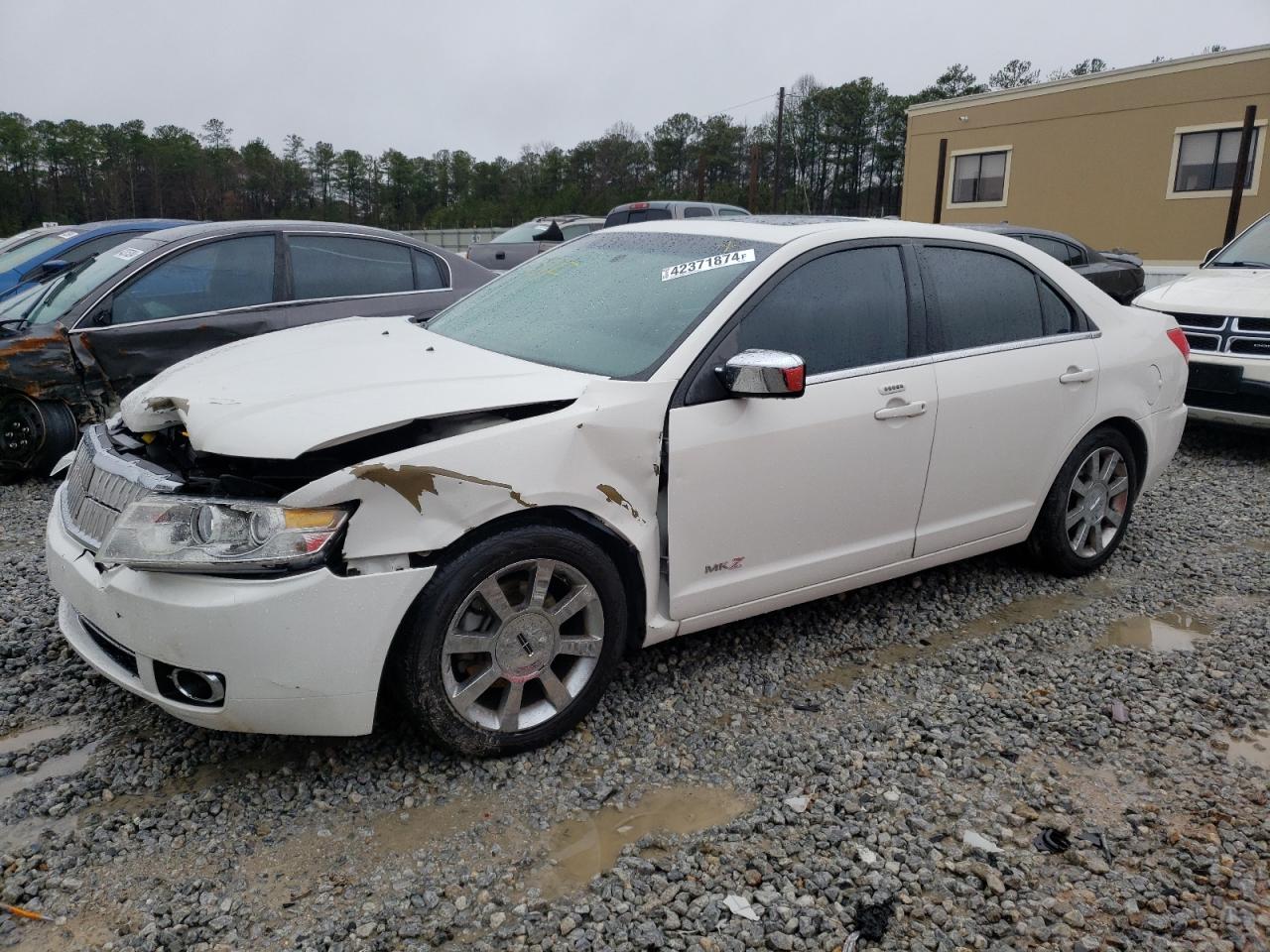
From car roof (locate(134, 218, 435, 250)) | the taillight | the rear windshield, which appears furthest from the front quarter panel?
the rear windshield

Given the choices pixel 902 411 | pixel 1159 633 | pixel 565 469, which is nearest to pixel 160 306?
pixel 565 469

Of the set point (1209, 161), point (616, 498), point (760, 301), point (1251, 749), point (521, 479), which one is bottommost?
point (1251, 749)

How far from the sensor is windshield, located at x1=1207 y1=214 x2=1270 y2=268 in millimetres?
7730

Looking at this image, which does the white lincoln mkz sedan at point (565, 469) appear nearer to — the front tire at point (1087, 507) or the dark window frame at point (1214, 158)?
the front tire at point (1087, 507)

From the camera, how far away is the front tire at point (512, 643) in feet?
9.07

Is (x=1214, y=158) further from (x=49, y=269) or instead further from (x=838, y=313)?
(x=49, y=269)

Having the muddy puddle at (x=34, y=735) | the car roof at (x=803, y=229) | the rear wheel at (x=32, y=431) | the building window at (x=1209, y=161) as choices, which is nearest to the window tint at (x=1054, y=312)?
the car roof at (x=803, y=229)

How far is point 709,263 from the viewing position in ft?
11.7

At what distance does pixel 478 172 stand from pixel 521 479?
2473 inches

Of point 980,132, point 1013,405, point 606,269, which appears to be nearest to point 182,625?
point 606,269

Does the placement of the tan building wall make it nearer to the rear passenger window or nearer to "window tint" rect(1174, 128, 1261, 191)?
"window tint" rect(1174, 128, 1261, 191)

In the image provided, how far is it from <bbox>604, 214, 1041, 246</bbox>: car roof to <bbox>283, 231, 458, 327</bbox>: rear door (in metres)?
2.93

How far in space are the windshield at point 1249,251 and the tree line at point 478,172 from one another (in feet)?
138

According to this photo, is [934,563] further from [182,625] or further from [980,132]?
[980,132]
